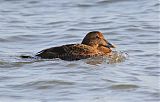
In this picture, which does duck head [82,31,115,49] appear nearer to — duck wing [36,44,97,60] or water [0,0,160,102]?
water [0,0,160,102]

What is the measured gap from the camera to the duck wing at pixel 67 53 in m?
13.2

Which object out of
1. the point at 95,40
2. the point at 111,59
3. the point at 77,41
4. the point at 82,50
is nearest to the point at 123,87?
the point at 111,59

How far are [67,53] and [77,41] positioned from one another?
2.35 metres

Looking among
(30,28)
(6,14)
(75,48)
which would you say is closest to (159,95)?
(75,48)

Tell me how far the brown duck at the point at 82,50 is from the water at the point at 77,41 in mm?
160

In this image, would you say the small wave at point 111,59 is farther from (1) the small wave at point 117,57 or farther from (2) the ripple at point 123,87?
(2) the ripple at point 123,87

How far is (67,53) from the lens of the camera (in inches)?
522

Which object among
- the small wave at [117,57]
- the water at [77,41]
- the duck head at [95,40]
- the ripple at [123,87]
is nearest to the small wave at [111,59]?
the small wave at [117,57]

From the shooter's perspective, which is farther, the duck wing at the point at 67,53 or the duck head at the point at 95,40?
the duck head at the point at 95,40

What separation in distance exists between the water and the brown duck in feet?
0.53

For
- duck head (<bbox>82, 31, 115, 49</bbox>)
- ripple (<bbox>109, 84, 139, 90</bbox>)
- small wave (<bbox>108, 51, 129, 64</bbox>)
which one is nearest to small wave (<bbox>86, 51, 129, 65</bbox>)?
small wave (<bbox>108, 51, 129, 64</bbox>)

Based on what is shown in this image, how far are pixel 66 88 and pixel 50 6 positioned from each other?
915 cm

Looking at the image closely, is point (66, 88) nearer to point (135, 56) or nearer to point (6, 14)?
point (135, 56)

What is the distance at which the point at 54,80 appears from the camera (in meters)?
11.4
